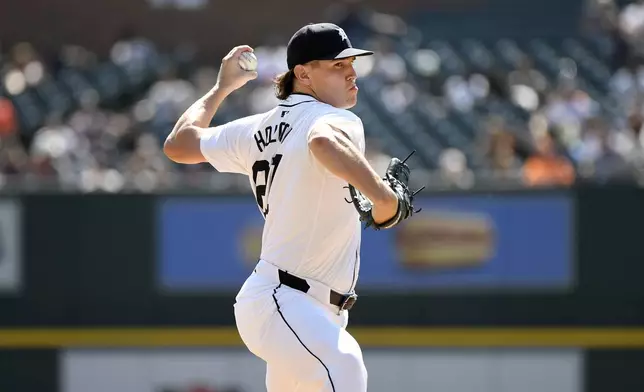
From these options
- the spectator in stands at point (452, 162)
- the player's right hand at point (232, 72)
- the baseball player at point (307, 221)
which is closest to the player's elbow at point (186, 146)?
the baseball player at point (307, 221)

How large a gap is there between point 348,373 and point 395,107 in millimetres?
8903

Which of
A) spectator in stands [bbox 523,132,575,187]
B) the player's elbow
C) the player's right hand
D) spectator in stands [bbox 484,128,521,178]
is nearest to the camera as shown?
the player's elbow

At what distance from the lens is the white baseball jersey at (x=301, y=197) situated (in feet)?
13.8

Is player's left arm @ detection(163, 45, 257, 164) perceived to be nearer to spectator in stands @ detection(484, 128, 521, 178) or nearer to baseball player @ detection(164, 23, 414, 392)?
baseball player @ detection(164, 23, 414, 392)

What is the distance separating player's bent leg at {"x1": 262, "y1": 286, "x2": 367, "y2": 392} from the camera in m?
4.17

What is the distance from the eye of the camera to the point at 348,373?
4172 mm

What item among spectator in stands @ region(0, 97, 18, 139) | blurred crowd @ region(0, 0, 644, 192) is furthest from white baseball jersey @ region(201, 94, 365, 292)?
spectator in stands @ region(0, 97, 18, 139)

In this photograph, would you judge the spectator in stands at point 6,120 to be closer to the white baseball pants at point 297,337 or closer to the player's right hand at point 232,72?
the player's right hand at point 232,72

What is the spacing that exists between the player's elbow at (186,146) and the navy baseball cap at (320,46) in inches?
20.8

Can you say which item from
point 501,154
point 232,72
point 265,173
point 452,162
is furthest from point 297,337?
point 452,162

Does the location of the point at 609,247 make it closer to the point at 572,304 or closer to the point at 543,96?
the point at 572,304

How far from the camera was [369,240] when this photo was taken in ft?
30.3

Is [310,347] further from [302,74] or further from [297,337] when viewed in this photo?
[302,74]

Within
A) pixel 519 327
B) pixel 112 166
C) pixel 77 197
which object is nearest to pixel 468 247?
pixel 519 327
